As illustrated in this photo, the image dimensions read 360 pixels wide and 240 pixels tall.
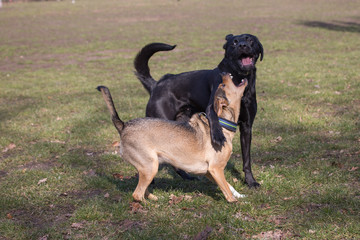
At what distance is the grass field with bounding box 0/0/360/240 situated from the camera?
14.8ft

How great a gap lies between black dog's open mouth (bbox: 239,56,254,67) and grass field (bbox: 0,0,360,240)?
4.98 feet

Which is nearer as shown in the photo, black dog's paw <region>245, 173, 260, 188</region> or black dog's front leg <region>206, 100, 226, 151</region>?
black dog's front leg <region>206, 100, 226, 151</region>

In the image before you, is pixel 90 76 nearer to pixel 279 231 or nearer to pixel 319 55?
pixel 319 55

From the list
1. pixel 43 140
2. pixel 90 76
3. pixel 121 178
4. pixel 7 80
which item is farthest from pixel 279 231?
pixel 7 80

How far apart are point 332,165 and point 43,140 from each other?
5.20 meters

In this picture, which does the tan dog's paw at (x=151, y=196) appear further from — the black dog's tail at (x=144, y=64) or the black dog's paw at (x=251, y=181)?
the black dog's tail at (x=144, y=64)

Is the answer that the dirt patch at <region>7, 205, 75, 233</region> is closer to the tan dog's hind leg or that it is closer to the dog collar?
the tan dog's hind leg

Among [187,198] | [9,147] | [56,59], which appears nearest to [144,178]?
[187,198]

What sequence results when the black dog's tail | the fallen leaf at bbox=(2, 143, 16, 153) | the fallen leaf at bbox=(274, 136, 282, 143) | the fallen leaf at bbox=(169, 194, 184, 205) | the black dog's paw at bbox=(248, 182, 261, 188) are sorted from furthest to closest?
the fallen leaf at bbox=(2, 143, 16, 153), the fallen leaf at bbox=(274, 136, 282, 143), the black dog's tail, the black dog's paw at bbox=(248, 182, 261, 188), the fallen leaf at bbox=(169, 194, 184, 205)

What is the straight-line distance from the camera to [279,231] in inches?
168

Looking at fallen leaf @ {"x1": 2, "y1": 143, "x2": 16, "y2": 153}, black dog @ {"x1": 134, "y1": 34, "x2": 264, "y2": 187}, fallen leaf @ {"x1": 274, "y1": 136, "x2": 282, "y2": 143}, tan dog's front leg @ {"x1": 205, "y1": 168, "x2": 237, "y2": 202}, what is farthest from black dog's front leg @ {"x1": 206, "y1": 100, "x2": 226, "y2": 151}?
fallen leaf @ {"x1": 2, "y1": 143, "x2": 16, "y2": 153}

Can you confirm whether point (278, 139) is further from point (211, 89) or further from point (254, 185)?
point (211, 89)

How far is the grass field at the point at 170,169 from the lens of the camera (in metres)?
4.50

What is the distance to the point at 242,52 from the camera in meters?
5.28
